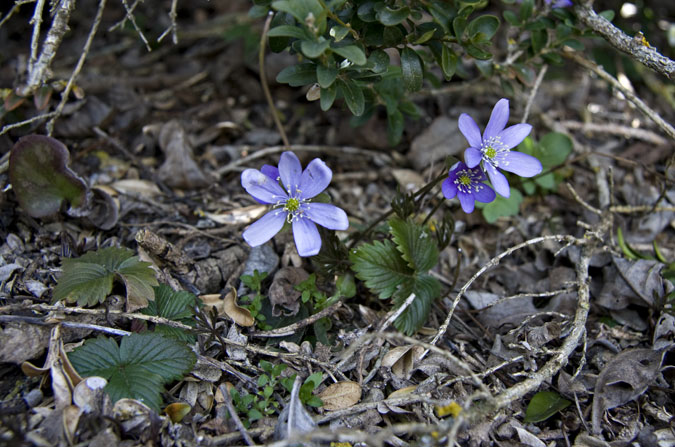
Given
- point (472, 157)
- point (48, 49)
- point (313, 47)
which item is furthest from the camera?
point (48, 49)

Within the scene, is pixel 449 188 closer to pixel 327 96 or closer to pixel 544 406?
pixel 327 96

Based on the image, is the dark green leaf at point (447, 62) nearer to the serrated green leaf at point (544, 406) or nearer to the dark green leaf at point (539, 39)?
the dark green leaf at point (539, 39)

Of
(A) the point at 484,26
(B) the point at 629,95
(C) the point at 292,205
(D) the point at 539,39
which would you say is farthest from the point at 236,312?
(B) the point at 629,95

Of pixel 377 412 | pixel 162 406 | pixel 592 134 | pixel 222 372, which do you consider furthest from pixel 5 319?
pixel 592 134

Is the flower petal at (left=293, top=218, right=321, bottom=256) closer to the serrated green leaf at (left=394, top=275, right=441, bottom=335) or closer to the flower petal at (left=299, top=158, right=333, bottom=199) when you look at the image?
the flower petal at (left=299, top=158, right=333, bottom=199)

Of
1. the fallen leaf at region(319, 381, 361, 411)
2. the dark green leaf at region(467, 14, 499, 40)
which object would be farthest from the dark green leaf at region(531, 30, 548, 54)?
the fallen leaf at region(319, 381, 361, 411)

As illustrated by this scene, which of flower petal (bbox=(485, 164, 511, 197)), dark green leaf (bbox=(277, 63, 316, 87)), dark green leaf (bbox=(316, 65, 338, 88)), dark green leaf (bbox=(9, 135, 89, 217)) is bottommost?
dark green leaf (bbox=(9, 135, 89, 217))
